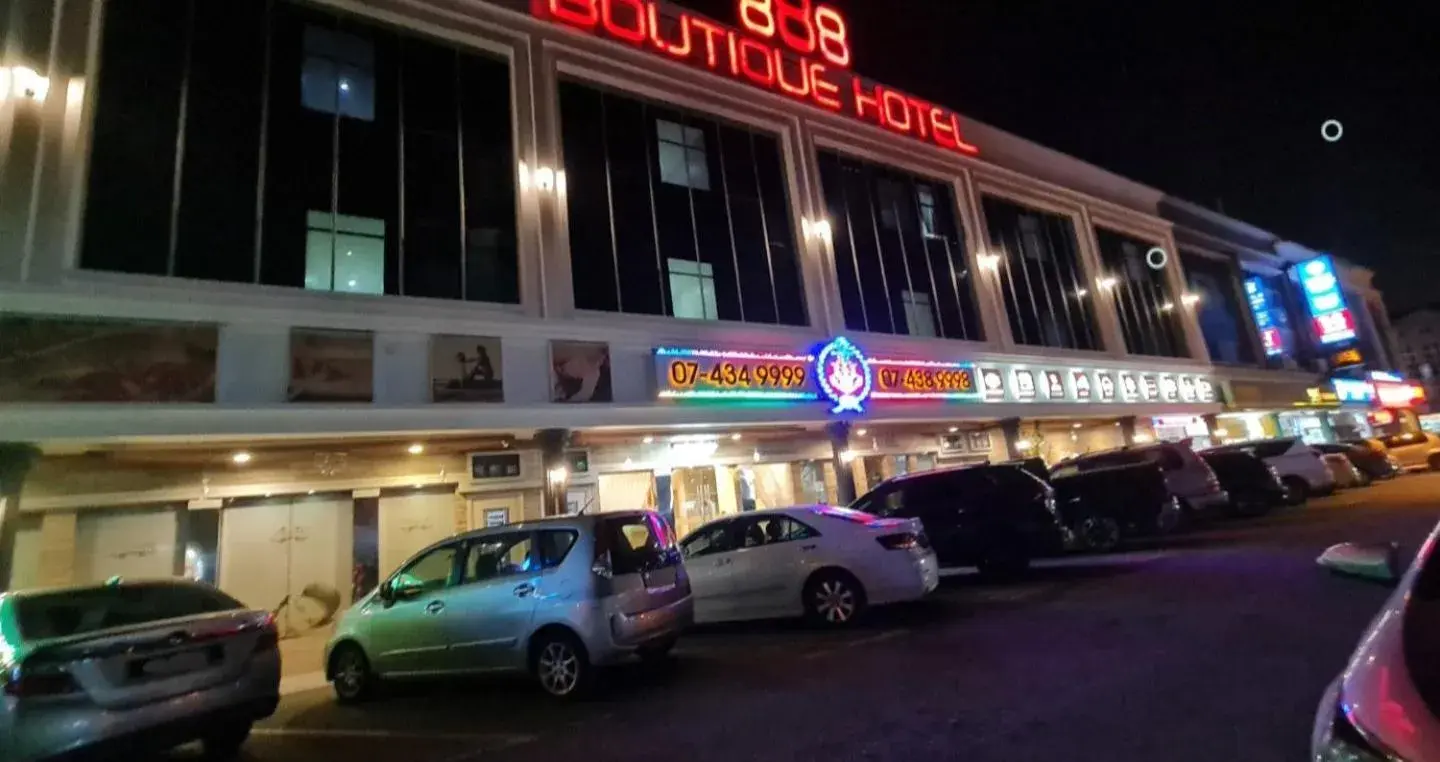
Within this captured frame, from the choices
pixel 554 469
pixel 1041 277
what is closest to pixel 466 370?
pixel 554 469

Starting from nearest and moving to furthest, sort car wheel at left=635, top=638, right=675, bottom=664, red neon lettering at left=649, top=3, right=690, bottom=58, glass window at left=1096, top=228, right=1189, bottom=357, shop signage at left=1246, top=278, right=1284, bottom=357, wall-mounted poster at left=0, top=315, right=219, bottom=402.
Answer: car wheel at left=635, top=638, right=675, bottom=664 < wall-mounted poster at left=0, top=315, right=219, bottom=402 < red neon lettering at left=649, top=3, right=690, bottom=58 < glass window at left=1096, top=228, right=1189, bottom=357 < shop signage at left=1246, top=278, right=1284, bottom=357

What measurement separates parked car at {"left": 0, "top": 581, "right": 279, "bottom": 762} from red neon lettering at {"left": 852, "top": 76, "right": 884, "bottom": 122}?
2103cm

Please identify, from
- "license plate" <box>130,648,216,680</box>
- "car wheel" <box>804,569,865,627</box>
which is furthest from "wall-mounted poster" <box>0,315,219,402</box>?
"car wheel" <box>804,569,865,627</box>

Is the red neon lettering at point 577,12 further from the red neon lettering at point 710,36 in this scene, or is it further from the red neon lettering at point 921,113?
the red neon lettering at point 921,113

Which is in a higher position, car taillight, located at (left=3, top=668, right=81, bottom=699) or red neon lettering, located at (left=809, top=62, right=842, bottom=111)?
red neon lettering, located at (left=809, top=62, right=842, bottom=111)

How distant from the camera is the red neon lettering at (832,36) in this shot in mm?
21938

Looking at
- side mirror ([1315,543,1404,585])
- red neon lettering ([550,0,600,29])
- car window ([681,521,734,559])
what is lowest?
side mirror ([1315,543,1404,585])

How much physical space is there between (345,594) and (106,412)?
560cm

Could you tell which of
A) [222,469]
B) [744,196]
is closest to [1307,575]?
[744,196]

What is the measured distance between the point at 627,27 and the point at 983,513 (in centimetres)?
1437

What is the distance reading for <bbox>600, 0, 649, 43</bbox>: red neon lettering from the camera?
16969 mm

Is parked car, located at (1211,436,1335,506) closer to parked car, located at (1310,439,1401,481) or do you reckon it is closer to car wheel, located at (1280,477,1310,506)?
car wheel, located at (1280,477,1310,506)

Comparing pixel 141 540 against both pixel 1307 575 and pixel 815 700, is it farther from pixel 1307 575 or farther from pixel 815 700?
pixel 1307 575

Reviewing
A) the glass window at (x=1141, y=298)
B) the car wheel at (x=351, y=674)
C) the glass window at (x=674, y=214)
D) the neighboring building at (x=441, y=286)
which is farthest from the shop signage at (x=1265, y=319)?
the car wheel at (x=351, y=674)
